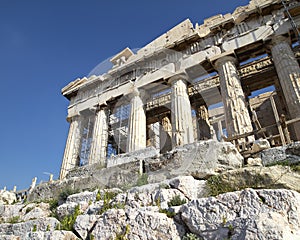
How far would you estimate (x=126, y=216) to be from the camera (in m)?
4.18

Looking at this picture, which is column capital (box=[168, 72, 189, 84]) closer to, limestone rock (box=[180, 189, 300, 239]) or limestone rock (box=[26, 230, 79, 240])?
limestone rock (box=[180, 189, 300, 239])

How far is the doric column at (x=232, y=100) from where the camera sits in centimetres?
1055

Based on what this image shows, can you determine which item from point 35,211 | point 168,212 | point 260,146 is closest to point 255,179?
point 168,212

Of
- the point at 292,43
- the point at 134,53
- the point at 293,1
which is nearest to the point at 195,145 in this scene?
the point at 292,43

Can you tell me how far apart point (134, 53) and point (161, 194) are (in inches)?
611

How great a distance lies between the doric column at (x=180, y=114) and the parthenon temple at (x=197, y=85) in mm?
50

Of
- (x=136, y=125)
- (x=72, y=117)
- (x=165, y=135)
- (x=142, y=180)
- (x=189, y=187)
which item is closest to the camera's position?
(x=189, y=187)

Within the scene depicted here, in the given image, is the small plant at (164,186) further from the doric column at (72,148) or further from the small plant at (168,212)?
the doric column at (72,148)

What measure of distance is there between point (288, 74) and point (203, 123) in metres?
6.93

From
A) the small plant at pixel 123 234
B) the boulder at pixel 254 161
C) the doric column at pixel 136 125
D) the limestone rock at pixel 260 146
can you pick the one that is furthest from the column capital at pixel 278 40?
the small plant at pixel 123 234

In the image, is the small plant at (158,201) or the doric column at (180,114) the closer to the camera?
the small plant at (158,201)

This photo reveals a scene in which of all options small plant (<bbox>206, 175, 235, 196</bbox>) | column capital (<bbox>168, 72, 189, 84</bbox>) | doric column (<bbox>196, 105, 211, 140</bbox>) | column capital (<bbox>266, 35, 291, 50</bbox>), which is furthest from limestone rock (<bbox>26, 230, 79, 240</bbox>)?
doric column (<bbox>196, 105, 211, 140</bbox>)

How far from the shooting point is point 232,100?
11.5 meters

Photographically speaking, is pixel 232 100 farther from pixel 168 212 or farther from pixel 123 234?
pixel 123 234
